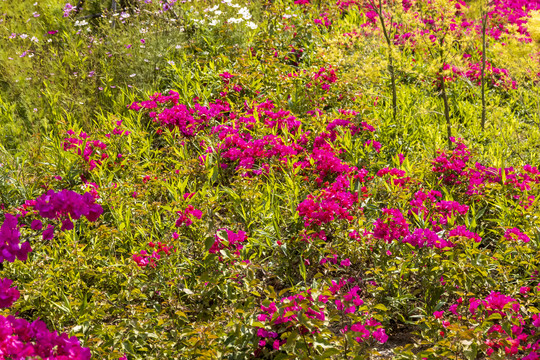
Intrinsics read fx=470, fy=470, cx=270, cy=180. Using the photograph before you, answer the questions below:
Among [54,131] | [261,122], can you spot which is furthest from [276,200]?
[54,131]

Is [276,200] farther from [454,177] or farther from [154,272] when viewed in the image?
[454,177]

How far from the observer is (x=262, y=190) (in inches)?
155

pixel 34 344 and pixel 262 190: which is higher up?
pixel 34 344

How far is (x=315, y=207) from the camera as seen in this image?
9.95ft

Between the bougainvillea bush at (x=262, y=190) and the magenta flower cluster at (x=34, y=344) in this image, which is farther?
the bougainvillea bush at (x=262, y=190)

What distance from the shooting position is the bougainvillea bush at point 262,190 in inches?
96.3

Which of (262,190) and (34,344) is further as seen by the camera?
(262,190)

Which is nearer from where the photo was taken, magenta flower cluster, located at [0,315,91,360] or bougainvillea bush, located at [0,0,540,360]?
magenta flower cluster, located at [0,315,91,360]

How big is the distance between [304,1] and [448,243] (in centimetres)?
448

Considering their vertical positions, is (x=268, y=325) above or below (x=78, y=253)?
below

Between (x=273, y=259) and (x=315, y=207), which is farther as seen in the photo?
(x=273, y=259)

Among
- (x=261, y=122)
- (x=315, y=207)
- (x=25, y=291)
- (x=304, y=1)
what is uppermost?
(x=304, y=1)

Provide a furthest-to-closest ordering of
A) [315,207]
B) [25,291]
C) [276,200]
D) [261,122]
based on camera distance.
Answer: [261,122], [276,200], [315,207], [25,291]

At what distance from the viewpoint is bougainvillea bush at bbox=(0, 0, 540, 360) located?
245 cm
